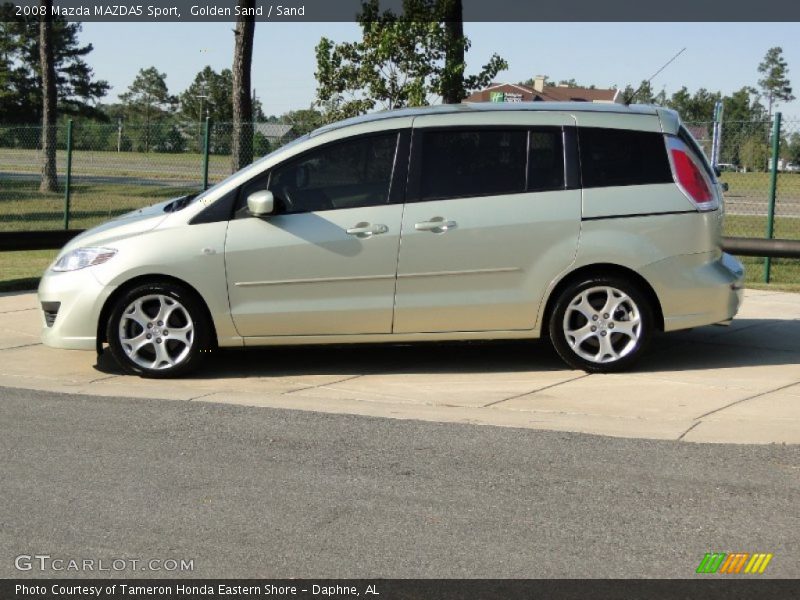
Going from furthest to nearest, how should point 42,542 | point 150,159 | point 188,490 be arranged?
point 150,159, point 188,490, point 42,542

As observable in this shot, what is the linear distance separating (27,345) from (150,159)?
39.6ft

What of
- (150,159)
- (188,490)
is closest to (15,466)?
(188,490)

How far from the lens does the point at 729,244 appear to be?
13.0 meters

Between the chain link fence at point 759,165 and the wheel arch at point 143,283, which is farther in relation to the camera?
the chain link fence at point 759,165

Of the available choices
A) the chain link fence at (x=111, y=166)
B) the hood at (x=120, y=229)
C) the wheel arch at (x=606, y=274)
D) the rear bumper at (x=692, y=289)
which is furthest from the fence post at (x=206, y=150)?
the rear bumper at (x=692, y=289)

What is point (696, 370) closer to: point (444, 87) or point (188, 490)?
point (188, 490)

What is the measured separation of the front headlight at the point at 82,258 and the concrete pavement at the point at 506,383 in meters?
0.79

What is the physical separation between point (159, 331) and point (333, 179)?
63.7 inches

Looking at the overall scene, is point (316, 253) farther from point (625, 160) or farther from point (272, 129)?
point (272, 129)

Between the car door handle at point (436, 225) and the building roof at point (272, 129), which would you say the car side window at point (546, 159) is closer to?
the car door handle at point (436, 225)

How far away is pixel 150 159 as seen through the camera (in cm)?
2116

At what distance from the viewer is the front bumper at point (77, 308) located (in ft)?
26.9

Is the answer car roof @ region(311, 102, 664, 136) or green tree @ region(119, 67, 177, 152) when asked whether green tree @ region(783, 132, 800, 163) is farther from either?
green tree @ region(119, 67, 177, 152)

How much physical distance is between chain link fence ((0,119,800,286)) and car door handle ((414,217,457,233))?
7190 millimetres
